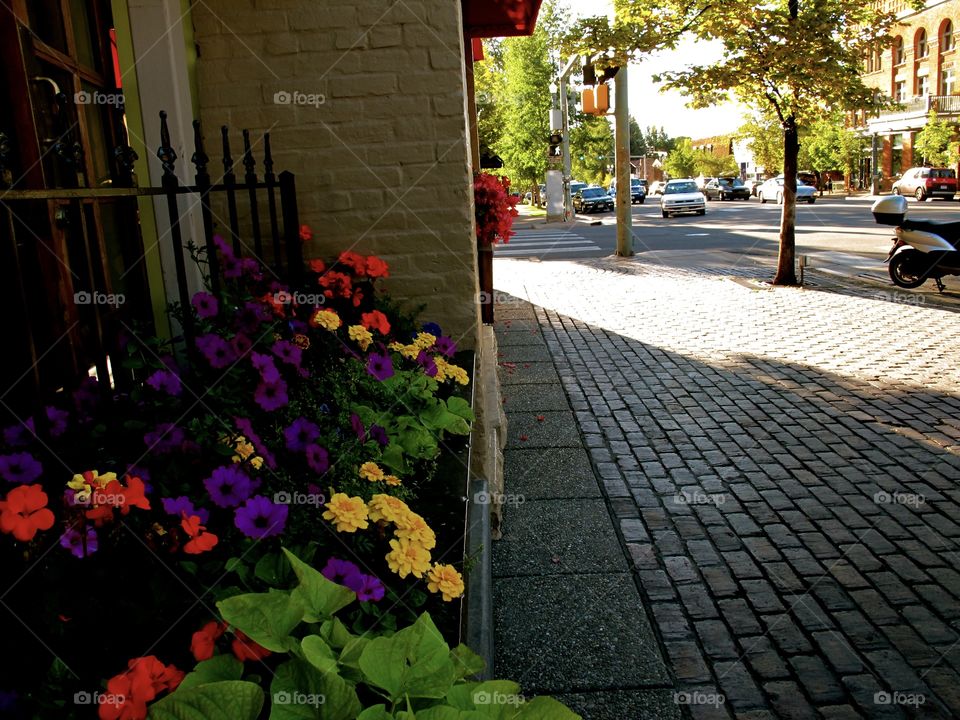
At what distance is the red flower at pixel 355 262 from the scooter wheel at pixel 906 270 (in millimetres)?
10928

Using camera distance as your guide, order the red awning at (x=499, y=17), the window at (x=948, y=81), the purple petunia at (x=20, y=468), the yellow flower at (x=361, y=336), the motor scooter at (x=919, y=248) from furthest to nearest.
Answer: the window at (x=948, y=81) < the motor scooter at (x=919, y=248) < the red awning at (x=499, y=17) < the yellow flower at (x=361, y=336) < the purple petunia at (x=20, y=468)

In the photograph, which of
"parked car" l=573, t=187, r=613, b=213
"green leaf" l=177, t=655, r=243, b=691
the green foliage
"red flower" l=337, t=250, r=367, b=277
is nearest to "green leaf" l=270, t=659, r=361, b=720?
the green foliage

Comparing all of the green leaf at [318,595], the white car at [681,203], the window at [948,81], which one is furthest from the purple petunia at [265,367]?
the window at [948,81]

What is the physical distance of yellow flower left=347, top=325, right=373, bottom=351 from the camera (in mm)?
3150

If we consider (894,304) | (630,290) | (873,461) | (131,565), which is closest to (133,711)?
(131,565)

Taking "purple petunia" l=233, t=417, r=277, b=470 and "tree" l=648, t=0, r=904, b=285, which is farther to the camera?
"tree" l=648, t=0, r=904, b=285

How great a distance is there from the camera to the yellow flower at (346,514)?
1.96 metres

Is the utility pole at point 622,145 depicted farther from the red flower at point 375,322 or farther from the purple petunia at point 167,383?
the purple petunia at point 167,383

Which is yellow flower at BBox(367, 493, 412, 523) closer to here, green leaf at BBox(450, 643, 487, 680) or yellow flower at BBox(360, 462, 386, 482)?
yellow flower at BBox(360, 462, 386, 482)

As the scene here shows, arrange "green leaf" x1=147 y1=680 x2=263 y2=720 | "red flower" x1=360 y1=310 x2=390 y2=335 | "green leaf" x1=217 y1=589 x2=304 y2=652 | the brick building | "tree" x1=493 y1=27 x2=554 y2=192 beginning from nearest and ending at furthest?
"green leaf" x1=147 y1=680 x2=263 y2=720 → "green leaf" x1=217 y1=589 x2=304 y2=652 → "red flower" x1=360 y1=310 x2=390 y2=335 → "tree" x1=493 y1=27 x2=554 y2=192 → the brick building

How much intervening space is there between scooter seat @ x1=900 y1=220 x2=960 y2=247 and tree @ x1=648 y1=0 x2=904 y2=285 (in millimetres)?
1752

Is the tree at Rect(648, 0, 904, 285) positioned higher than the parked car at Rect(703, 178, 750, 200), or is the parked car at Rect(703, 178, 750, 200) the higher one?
the tree at Rect(648, 0, 904, 285)

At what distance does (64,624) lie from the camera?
1.58m

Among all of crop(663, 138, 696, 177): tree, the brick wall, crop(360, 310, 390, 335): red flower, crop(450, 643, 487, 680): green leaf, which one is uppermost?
crop(663, 138, 696, 177): tree
